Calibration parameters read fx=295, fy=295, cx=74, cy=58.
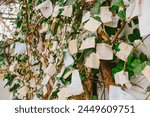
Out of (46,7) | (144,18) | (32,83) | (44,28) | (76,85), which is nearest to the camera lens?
(144,18)

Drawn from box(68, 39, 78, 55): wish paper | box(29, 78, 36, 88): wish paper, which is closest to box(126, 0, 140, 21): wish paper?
box(68, 39, 78, 55): wish paper

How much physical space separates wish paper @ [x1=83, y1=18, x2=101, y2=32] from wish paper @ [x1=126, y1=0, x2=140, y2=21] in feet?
0.38

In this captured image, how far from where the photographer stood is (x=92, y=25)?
92 cm

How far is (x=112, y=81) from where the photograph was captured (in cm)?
91

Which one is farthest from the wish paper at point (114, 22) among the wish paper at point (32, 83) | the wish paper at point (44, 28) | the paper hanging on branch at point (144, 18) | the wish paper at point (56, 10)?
the wish paper at point (32, 83)

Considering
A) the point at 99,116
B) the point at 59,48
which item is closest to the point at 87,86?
the point at 99,116

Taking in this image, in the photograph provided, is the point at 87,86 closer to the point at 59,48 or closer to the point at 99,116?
the point at 99,116

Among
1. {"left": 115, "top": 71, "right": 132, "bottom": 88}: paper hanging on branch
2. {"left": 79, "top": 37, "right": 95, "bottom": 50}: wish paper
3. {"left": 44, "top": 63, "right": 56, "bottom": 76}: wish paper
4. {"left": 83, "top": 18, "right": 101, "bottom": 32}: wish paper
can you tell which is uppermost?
{"left": 83, "top": 18, "right": 101, "bottom": 32}: wish paper

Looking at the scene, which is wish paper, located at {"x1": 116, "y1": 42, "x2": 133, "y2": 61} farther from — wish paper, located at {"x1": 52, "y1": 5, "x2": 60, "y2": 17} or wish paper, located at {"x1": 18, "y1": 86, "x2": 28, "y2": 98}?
wish paper, located at {"x1": 18, "y1": 86, "x2": 28, "y2": 98}

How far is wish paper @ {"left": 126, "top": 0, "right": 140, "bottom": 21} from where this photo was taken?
779mm

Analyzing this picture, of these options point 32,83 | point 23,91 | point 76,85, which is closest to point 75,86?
point 76,85

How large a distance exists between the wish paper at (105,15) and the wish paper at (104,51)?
0.24 feet

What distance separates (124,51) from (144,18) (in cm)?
12

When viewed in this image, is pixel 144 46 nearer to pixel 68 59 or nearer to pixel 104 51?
pixel 104 51
